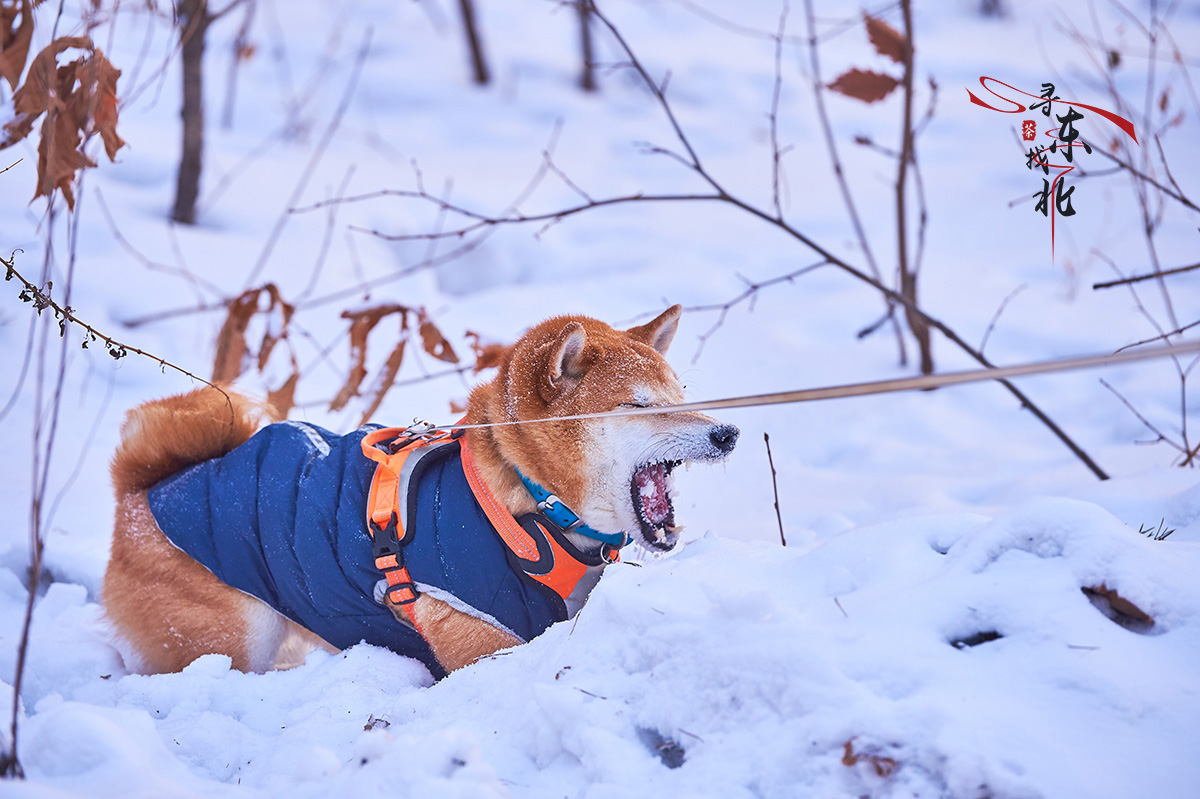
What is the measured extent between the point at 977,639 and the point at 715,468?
8.15ft

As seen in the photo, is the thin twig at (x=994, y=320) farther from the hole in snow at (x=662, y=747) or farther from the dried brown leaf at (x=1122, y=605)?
the hole in snow at (x=662, y=747)

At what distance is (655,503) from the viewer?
2.41m

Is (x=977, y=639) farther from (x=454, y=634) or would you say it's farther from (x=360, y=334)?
(x=360, y=334)

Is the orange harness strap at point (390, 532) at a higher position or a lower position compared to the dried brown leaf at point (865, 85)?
lower

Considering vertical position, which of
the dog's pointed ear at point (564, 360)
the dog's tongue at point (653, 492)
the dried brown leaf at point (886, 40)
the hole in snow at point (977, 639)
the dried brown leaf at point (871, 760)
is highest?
the dried brown leaf at point (886, 40)

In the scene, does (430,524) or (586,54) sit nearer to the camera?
(430,524)

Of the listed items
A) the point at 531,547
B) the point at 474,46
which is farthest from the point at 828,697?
the point at 474,46

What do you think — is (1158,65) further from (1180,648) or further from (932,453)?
(1180,648)

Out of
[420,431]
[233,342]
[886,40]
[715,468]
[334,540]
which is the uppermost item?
[886,40]

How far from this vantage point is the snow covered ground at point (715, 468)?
1.30m

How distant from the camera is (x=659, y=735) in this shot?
4.62 feet

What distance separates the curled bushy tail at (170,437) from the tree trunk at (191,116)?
323 centimetres

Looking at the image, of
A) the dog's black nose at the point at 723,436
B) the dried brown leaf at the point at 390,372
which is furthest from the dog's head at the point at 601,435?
the dried brown leaf at the point at 390,372

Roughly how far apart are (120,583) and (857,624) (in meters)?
2.19
